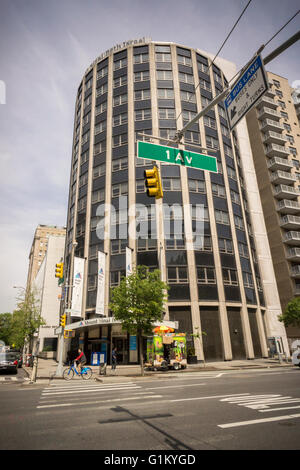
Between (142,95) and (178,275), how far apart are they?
27.4 m

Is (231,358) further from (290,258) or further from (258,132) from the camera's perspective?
(258,132)

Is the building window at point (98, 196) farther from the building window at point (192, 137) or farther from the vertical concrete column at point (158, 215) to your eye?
the building window at point (192, 137)

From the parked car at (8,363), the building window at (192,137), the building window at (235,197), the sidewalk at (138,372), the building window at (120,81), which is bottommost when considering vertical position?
the sidewalk at (138,372)

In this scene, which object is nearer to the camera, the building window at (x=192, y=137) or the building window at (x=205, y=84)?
the building window at (x=192, y=137)

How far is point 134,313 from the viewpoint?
68.3 ft

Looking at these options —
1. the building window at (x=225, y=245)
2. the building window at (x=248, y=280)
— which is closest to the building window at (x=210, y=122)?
the building window at (x=225, y=245)

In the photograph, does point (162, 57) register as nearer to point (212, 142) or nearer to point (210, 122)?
point (210, 122)

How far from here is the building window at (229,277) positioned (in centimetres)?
3291

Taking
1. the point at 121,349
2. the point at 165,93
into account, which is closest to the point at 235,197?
the point at 165,93

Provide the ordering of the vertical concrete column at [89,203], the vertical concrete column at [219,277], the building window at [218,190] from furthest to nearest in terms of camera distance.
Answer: the building window at [218,190] → the vertical concrete column at [89,203] → the vertical concrete column at [219,277]

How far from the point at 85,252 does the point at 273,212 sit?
3098 centimetres

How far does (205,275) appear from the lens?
32000 mm

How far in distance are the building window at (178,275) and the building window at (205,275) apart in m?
1.57
